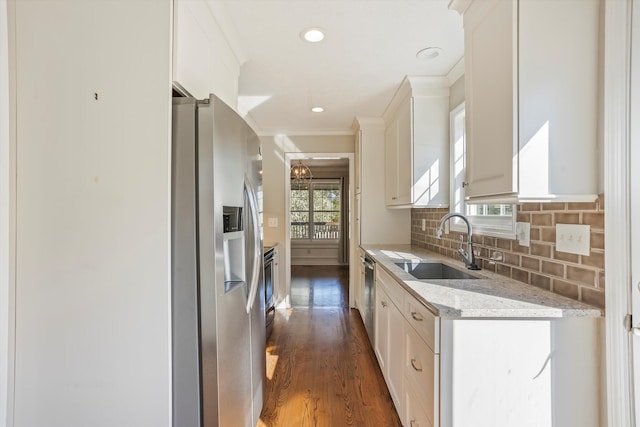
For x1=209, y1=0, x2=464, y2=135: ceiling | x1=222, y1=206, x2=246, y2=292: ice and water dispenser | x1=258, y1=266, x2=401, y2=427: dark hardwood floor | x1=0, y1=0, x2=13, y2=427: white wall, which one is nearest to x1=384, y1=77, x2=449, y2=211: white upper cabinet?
x1=209, y1=0, x2=464, y2=135: ceiling

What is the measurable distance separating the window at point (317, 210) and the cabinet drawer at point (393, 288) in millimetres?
5039

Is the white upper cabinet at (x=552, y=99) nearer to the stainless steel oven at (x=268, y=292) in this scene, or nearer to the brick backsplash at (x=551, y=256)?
the brick backsplash at (x=551, y=256)

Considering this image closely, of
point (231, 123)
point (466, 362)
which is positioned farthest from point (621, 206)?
point (231, 123)

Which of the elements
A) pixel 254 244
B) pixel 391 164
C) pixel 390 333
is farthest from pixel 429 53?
pixel 390 333

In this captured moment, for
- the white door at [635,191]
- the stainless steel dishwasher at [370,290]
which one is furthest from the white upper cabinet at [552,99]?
the stainless steel dishwasher at [370,290]

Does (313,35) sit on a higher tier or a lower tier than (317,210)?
higher

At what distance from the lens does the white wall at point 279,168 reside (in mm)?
4035

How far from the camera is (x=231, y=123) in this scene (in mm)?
1344

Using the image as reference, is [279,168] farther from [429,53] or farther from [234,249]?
[234,249]

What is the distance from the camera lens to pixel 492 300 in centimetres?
119

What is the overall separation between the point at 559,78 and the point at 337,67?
1.49 meters

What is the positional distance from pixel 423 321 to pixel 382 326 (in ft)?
3.26

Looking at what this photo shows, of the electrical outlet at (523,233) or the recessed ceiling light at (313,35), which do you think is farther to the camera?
the recessed ceiling light at (313,35)

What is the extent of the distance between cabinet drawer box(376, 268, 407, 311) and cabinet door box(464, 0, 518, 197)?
638 mm
